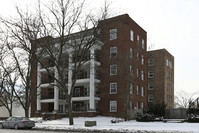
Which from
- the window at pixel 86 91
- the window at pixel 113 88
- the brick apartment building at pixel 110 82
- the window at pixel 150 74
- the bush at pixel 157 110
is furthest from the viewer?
the window at pixel 150 74

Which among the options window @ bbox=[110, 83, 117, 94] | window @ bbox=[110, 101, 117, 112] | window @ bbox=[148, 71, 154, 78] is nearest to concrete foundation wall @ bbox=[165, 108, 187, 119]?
window @ bbox=[110, 101, 117, 112]

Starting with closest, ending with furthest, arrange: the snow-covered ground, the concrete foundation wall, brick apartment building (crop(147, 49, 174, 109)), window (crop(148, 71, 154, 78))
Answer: the snow-covered ground → the concrete foundation wall → brick apartment building (crop(147, 49, 174, 109)) → window (crop(148, 71, 154, 78))

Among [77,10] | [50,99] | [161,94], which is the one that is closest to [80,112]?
[50,99]

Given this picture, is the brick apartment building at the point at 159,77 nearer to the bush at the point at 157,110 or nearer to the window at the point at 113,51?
the window at the point at 113,51

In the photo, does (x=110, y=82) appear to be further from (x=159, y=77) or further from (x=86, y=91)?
(x=159, y=77)

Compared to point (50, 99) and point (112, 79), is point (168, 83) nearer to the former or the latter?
point (112, 79)

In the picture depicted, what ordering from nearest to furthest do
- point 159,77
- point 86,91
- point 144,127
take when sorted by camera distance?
point 144,127
point 86,91
point 159,77

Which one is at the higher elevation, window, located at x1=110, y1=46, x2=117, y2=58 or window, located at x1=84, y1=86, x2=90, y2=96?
window, located at x1=110, y1=46, x2=117, y2=58

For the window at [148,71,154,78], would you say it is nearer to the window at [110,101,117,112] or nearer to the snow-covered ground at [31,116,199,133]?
the window at [110,101,117,112]

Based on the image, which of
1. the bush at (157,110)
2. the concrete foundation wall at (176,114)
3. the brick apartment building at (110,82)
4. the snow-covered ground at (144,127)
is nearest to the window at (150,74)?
the brick apartment building at (110,82)

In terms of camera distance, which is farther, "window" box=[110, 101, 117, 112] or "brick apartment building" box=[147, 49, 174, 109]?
"brick apartment building" box=[147, 49, 174, 109]

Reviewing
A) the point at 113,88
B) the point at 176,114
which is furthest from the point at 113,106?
the point at 176,114

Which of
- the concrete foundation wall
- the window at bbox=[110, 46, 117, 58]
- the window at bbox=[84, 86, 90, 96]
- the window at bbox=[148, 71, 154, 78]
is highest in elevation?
the window at bbox=[110, 46, 117, 58]

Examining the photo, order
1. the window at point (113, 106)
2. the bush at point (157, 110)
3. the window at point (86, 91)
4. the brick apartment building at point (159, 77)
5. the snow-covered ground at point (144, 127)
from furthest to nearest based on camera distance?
the brick apartment building at point (159, 77) → the window at point (86, 91) → the window at point (113, 106) → the bush at point (157, 110) → the snow-covered ground at point (144, 127)
